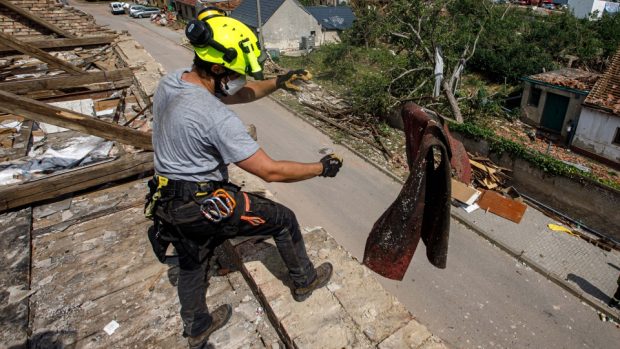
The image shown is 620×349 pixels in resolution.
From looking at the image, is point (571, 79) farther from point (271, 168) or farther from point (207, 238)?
point (207, 238)

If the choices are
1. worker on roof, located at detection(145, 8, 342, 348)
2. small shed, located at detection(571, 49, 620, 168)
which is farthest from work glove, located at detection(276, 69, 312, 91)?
small shed, located at detection(571, 49, 620, 168)

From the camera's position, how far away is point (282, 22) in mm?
29703

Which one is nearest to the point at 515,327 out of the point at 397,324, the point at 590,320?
the point at 590,320

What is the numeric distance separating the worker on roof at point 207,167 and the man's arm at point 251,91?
104 cm

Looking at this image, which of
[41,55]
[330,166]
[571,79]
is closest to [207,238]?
[330,166]

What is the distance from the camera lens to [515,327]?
25.5 ft

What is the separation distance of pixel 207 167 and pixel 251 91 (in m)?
1.51

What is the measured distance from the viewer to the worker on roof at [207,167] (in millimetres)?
2434

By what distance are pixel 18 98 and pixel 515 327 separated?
30.5ft

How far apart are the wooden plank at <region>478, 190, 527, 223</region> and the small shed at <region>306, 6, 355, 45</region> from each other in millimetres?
24101

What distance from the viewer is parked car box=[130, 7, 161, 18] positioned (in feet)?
134

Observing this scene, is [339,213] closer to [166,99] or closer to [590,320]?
[590,320]

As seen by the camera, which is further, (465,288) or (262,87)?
(465,288)

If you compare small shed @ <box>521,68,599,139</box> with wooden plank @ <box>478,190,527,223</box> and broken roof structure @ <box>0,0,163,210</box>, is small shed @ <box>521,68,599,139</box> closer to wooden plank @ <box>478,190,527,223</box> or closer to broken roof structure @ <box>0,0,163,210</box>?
wooden plank @ <box>478,190,527,223</box>
